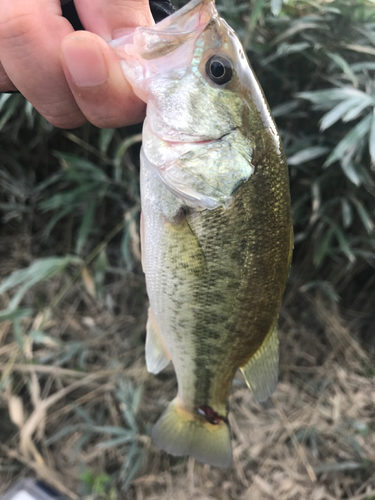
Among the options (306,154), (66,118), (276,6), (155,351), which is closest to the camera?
(66,118)

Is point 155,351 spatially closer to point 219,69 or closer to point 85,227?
point 219,69

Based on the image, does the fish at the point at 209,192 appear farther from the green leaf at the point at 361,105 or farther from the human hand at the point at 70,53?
the green leaf at the point at 361,105

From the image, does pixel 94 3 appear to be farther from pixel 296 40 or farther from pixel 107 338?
pixel 107 338

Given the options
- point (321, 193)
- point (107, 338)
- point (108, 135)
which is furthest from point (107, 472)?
point (321, 193)

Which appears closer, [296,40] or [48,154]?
[296,40]

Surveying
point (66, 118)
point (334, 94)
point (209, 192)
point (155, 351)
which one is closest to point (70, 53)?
point (66, 118)

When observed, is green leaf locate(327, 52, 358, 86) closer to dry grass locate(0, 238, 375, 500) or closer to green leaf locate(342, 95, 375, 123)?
green leaf locate(342, 95, 375, 123)
